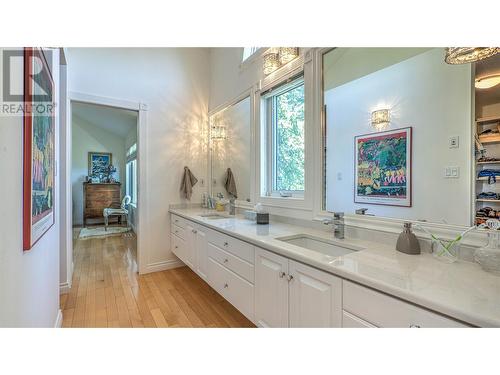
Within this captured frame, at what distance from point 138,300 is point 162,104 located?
2.48 m

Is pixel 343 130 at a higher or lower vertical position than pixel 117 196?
higher

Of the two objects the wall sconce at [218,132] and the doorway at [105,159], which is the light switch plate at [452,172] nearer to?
the wall sconce at [218,132]

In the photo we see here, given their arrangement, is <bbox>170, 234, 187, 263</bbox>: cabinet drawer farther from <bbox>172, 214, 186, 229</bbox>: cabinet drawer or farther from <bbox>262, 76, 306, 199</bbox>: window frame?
<bbox>262, 76, 306, 199</bbox>: window frame

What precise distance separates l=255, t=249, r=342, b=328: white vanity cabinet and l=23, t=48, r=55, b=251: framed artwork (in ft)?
3.90

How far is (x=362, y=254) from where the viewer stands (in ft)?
4.01

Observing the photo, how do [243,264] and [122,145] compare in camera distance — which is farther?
[122,145]

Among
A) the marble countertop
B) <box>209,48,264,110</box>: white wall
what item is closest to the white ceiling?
<box>209,48,264,110</box>: white wall

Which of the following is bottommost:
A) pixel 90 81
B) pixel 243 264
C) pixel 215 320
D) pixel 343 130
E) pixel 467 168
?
pixel 215 320

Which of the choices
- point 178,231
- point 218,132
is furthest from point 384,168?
point 178,231

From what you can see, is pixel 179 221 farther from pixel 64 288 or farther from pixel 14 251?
pixel 14 251
